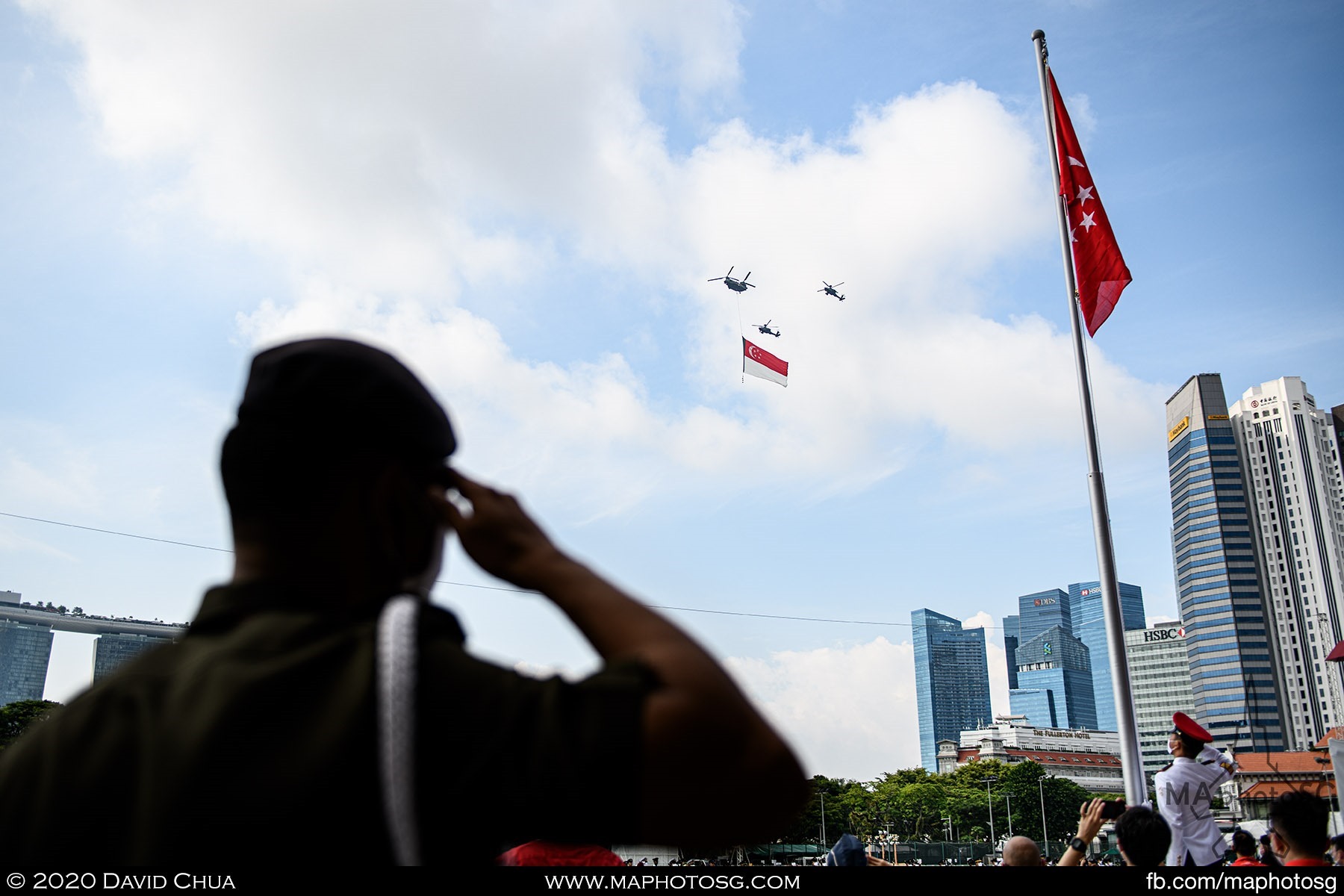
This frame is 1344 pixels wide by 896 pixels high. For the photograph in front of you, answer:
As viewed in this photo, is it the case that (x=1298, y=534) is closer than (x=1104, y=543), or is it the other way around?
(x=1104, y=543)

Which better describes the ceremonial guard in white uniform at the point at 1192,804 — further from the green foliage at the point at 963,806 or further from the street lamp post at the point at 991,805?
the street lamp post at the point at 991,805

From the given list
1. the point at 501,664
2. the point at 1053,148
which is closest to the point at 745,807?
the point at 501,664

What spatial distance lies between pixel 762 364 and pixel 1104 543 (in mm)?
12196

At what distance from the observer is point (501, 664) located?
1.03 metres

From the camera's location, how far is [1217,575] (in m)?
131

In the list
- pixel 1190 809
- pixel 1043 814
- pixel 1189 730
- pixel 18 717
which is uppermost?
pixel 18 717

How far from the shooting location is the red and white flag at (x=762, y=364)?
21.5 meters

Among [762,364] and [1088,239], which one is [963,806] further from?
[1088,239]

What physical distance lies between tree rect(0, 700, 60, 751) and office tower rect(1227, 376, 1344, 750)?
142347 mm

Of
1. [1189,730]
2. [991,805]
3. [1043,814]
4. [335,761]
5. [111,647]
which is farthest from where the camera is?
[111,647]

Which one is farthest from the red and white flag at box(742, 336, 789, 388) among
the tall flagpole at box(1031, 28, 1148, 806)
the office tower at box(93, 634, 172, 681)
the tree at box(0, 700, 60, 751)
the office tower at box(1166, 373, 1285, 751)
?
the office tower at box(1166, 373, 1285, 751)

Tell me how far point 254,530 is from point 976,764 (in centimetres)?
9585

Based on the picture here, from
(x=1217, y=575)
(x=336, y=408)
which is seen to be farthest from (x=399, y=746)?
(x=1217, y=575)

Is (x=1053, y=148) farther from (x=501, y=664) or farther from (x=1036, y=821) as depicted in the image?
(x=1036, y=821)
